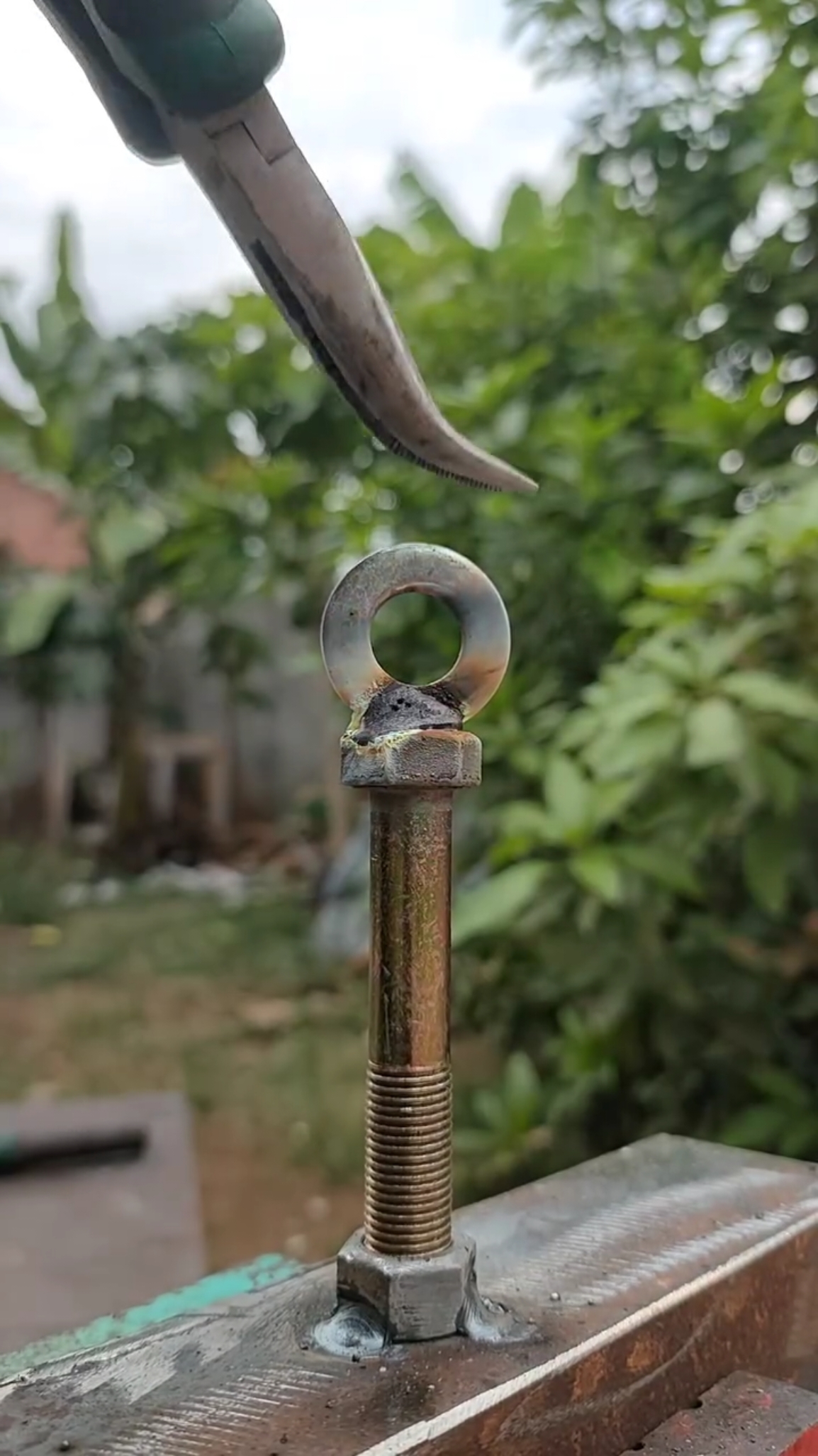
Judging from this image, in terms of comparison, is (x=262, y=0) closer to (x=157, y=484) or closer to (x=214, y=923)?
(x=157, y=484)

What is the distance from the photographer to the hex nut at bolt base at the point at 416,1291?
0.58 meters

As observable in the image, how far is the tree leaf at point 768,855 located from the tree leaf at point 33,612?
4.58 m

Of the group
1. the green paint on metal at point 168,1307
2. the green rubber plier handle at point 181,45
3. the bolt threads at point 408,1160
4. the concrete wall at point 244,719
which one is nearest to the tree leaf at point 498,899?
the green paint on metal at point 168,1307

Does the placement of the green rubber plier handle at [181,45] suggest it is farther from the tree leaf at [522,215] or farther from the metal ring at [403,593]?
the tree leaf at [522,215]

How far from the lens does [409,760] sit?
568 mm

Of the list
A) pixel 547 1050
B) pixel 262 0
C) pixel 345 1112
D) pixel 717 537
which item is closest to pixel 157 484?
pixel 345 1112

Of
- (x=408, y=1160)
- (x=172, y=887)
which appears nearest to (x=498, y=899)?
(x=408, y=1160)

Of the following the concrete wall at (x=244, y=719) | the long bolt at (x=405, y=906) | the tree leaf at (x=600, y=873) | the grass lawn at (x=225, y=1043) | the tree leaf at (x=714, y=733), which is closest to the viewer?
the long bolt at (x=405, y=906)

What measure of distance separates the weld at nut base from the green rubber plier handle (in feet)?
0.90

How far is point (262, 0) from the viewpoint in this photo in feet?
1.67

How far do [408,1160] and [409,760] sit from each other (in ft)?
0.63

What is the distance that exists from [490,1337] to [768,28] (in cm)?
159

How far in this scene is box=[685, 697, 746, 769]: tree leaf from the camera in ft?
3.70

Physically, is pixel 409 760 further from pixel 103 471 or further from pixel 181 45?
pixel 103 471
